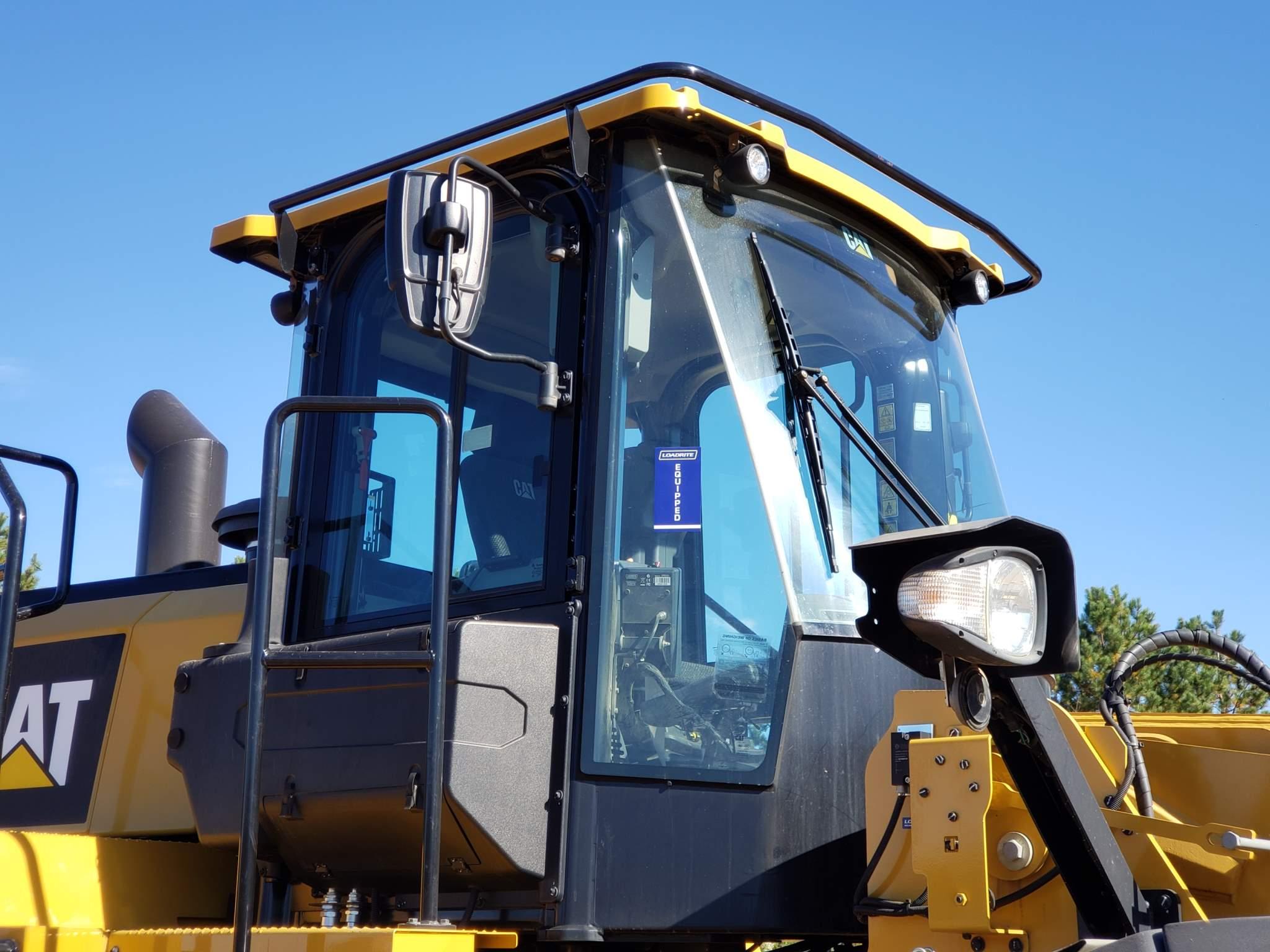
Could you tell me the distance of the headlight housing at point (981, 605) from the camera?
2.31 meters

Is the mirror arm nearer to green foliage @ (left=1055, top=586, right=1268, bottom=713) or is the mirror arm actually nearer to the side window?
the side window

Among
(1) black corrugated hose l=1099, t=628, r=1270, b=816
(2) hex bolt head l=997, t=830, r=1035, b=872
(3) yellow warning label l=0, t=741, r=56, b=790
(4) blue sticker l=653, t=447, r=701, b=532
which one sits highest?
(4) blue sticker l=653, t=447, r=701, b=532

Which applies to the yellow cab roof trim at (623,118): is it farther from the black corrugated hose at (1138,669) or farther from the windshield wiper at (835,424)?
the black corrugated hose at (1138,669)

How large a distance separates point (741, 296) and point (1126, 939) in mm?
1760

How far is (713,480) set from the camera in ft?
10.9

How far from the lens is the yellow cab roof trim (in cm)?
340

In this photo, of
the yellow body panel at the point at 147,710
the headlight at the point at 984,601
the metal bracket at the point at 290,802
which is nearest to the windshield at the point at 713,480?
the metal bracket at the point at 290,802

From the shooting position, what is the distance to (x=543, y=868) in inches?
121

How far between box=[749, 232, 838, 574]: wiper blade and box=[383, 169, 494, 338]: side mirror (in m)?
0.90

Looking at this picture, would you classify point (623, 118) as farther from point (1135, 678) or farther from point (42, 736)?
point (1135, 678)

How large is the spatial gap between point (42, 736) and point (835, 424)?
9.10 ft

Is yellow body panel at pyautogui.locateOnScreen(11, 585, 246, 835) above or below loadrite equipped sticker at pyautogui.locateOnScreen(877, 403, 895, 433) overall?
below

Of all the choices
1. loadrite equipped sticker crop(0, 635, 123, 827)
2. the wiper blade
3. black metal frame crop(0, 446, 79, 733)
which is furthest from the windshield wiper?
loadrite equipped sticker crop(0, 635, 123, 827)

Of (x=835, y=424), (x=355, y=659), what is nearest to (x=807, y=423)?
(x=835, y=424)
